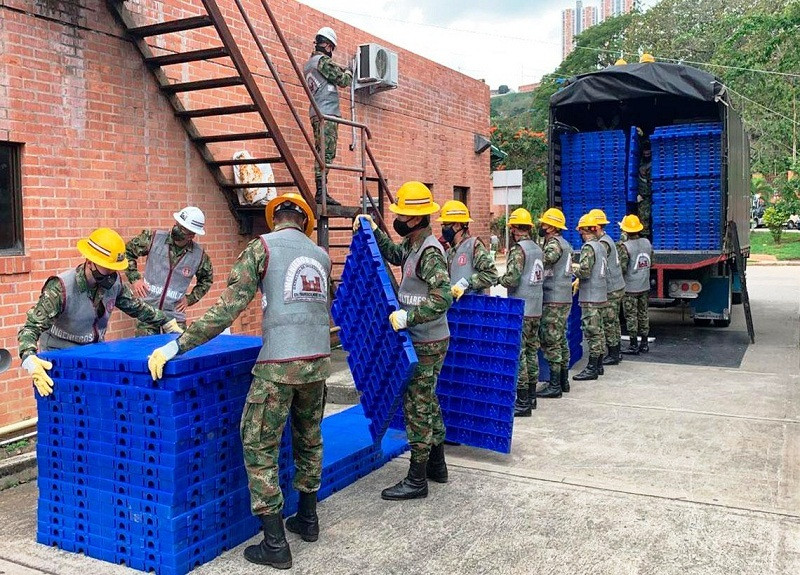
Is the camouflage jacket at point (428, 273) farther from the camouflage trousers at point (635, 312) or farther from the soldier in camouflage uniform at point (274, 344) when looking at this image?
the camouflage trousers at point (635, 312)

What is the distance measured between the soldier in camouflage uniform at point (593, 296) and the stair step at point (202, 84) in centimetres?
428

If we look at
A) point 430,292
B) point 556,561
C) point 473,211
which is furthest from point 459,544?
point 473,211

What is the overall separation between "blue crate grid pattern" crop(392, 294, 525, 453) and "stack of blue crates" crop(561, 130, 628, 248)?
543 cm

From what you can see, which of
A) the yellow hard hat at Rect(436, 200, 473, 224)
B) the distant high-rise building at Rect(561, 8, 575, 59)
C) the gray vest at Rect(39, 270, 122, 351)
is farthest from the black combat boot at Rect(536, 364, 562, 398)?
the distant high-rise building at Rect(561, 8, 575, 59)

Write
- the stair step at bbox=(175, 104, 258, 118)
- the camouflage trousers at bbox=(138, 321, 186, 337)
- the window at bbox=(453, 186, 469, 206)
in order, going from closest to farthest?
the camouflage trousers at bbox=(138, 321, 186, 337) → the stair step at bbox=(175, 104, 258, 118) → the window at bbox=(453, 186, 469, 206)

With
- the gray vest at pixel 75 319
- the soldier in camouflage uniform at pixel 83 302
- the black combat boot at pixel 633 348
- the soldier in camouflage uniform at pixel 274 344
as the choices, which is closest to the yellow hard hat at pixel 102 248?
the soldier in camouflage uniform at pixel 83 302

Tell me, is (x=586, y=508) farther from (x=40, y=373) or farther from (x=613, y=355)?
(x=613, y=355)

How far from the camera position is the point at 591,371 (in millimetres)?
8547

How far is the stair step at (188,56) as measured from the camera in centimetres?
659

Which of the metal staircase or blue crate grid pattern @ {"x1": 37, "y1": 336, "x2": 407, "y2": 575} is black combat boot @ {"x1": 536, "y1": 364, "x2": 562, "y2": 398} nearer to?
the metal staircase

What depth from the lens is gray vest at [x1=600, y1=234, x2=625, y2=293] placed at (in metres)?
8.94

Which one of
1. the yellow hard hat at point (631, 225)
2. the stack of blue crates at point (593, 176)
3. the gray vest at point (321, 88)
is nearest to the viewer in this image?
the gray vest at point (321, 88)

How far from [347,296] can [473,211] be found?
914cm

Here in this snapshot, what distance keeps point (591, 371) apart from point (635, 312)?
1.89 m
